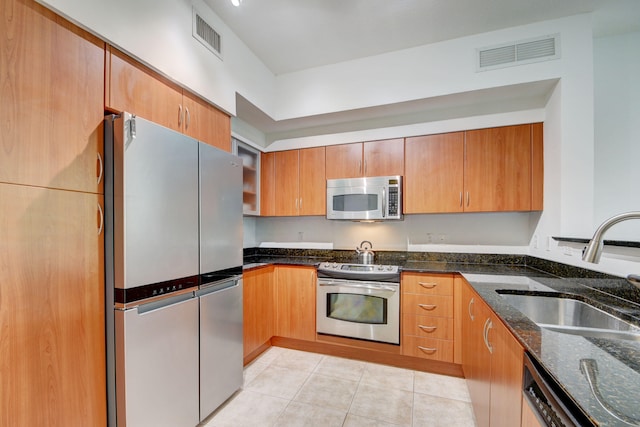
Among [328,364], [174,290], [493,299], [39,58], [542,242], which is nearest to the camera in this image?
[39,58]

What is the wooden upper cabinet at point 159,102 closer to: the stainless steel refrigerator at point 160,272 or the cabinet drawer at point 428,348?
the stainless steel refrigerator at point 160,272

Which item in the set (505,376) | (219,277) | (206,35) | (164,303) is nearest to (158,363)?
(164,303)

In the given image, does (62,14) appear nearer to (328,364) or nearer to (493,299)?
(493,299)

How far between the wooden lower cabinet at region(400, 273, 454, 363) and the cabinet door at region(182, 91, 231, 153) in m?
1.95

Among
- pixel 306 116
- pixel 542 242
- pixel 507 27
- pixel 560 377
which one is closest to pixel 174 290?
pixel 560 377

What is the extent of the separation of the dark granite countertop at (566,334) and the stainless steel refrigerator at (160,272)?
48.7 inches

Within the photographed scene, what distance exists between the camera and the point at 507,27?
218cm

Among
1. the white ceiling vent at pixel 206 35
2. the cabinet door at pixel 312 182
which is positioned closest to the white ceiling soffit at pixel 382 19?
the white ceiling vent at pixel 206 35

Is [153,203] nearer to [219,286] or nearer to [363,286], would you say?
[219,286]

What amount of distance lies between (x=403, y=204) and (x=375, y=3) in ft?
5.47

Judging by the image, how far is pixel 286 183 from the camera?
3207mm

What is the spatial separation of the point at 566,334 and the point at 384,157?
2.11 metres

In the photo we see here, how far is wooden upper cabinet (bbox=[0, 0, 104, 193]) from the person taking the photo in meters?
1.04

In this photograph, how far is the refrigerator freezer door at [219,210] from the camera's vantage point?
176cm
